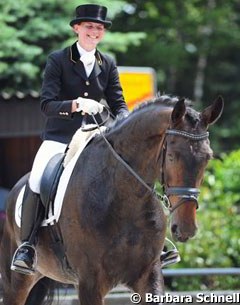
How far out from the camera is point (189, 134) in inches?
225

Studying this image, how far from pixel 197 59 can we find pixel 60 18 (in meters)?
14.5

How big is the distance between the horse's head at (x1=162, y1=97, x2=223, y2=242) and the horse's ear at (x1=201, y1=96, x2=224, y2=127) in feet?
0.24

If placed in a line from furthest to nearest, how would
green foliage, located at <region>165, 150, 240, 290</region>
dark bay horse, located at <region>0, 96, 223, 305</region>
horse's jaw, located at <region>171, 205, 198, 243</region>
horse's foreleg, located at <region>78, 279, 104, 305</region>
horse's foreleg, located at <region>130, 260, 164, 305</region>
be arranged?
green foliage, located at <region>165, 150, 240, 290</region> < horse's foreleg, located at <region>130, 260, 164, 305</region> < horse's foreleg, located at <region>78, 279, 104, 305</region> < dark bay horse, located at <region>0, 96, 223, 305</region> < horse's jaw, located at <region>171, 205, 198, 243</region>

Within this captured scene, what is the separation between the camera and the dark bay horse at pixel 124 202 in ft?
19.6

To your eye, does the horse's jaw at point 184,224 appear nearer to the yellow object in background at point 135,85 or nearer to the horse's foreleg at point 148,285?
the horse's foreleg at point 148,285

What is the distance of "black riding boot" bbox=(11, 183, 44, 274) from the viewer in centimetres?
683

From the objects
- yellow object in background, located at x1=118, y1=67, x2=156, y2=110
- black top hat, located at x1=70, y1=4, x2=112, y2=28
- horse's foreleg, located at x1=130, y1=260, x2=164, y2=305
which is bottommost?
yellow object in background, located at x1=118, y1=67, x2=156, y2=110

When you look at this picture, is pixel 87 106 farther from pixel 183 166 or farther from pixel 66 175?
pixel 183 166

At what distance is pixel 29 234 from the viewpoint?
6969 millimetres

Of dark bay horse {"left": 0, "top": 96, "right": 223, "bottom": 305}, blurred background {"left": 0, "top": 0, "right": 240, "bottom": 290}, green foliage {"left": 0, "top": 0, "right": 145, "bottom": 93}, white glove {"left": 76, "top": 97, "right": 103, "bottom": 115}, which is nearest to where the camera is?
dark bay horse {"left": 0, "top": 96, "right": 223, "bottom": 305}

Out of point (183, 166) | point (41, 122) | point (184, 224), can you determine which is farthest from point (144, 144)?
point (41, 122)

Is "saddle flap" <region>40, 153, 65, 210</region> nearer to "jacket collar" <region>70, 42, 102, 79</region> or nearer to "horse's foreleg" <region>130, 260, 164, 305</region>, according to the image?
"jacket collar" <region>70, 42, 102, 79</region>

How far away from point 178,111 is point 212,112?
31cm

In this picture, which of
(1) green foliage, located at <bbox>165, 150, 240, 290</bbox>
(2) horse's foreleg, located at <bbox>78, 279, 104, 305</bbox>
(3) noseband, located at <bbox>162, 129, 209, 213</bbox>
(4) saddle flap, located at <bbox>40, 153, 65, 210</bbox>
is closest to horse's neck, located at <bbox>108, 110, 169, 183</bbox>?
(3) noseband, located at <bbox>162, 129, 209, 213</bbox>
